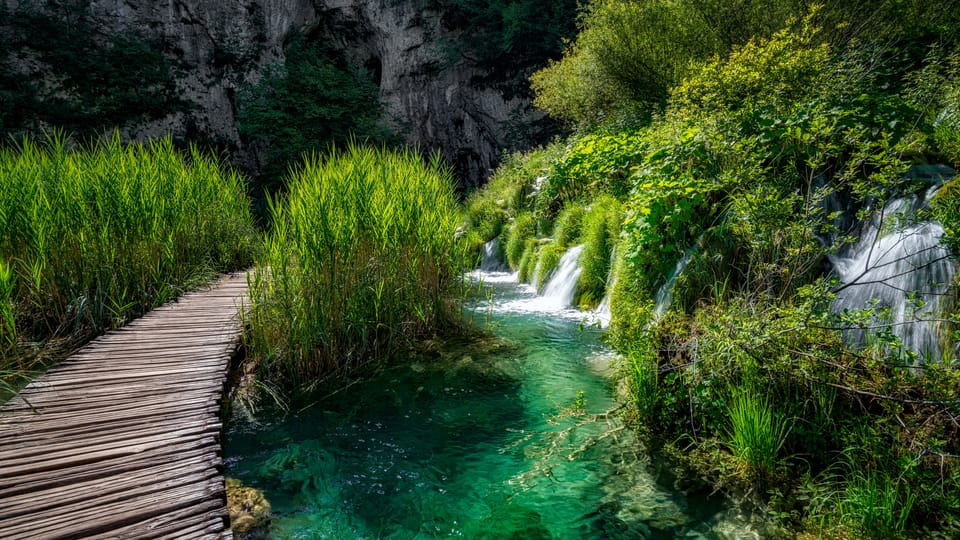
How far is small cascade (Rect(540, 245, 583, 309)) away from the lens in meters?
7.14

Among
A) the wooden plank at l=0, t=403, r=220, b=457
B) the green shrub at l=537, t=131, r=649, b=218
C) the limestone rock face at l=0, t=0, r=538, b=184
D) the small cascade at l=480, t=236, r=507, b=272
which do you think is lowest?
the wooden plank at l=0, t=403, r=220, b=457

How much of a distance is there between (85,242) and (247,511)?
3544mm

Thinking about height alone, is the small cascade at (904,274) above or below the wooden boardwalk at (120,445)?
above

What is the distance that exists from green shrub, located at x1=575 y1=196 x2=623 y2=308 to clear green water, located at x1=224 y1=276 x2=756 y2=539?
2402mm


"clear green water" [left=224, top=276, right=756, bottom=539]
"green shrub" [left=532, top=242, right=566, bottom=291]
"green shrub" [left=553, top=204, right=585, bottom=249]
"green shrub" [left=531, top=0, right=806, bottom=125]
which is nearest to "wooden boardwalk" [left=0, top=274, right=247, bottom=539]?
"clear green water" [left=224, top=276, right=756, bottom=539]

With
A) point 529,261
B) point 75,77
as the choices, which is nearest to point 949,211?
point 529,261

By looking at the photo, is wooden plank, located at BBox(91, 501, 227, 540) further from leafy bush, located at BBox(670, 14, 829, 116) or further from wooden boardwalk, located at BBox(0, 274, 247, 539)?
leafy bush, located at BBox(670, 14, 829, 116)

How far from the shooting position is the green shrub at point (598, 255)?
662cm

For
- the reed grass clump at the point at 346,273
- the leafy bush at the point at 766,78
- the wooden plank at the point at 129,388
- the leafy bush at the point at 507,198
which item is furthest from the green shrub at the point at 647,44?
the wooden plank at the point at 129,388

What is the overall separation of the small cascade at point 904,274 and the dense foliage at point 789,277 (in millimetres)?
108

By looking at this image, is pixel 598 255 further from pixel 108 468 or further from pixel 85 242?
pixel 85 242

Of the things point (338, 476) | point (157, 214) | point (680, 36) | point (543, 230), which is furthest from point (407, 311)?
point (680, 36)

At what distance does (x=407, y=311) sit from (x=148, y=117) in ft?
57.7

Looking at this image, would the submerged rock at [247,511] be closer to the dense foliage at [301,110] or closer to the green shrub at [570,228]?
the green shrub at [570,228]
